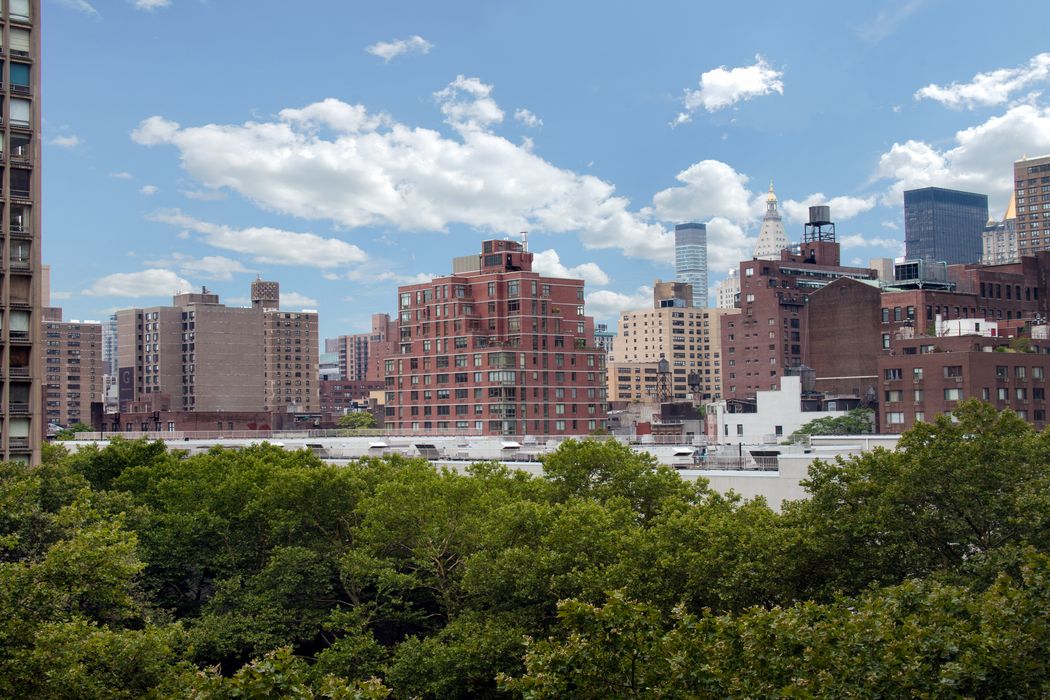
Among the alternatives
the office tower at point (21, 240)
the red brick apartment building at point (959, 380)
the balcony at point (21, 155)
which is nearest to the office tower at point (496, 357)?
the red brick apartment building at point (959, 380)

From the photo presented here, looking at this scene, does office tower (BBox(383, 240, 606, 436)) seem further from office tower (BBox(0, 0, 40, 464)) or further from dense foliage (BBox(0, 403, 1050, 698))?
office tower (BBox(0, 0, 40, 464))

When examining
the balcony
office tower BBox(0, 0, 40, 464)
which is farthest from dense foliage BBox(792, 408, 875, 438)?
the balcony

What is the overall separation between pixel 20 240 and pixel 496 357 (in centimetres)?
10598

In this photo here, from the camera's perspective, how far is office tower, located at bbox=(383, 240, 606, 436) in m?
166

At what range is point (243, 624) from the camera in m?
53.1

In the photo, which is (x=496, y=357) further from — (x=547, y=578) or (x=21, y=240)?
(x=547, y=578)

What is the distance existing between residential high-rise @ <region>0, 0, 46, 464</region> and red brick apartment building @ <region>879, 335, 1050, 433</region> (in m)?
107

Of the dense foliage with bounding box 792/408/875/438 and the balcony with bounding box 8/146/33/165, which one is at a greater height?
the balcony with bounding box 8/146/33/165

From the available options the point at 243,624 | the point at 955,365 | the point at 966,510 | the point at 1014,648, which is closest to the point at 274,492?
the point at 243,624

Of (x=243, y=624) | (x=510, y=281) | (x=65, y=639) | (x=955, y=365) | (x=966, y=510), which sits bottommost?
(x=243, y=624)

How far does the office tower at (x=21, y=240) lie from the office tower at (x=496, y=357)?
10215 centimetres

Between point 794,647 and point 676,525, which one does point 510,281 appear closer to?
point 676,525

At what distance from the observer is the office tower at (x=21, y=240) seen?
61.6m

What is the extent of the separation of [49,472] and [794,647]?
49194mm
